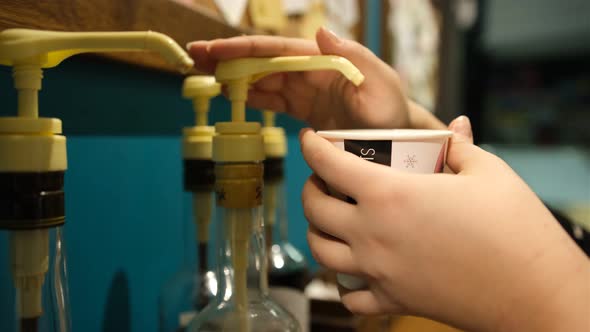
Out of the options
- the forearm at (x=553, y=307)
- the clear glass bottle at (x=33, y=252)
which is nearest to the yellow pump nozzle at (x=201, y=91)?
the clear glass bottle at (x=33, y=252)

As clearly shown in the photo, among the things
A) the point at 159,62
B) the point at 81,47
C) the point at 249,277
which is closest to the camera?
→ the point at 81,47

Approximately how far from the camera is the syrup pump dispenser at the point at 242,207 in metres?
0.40

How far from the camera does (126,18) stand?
0.48 metres

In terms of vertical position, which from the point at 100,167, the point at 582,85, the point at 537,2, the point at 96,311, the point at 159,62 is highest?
the point at 537,2

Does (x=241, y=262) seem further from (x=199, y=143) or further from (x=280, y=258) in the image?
(x=280, y=258)

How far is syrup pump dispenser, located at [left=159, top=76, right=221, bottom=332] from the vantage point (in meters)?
0.52

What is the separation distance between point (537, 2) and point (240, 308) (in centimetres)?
317

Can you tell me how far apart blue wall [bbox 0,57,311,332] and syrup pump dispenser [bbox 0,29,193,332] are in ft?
0.37

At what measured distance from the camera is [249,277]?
1.45 ft

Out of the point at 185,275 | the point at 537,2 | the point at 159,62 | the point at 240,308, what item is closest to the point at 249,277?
the point at 240,308

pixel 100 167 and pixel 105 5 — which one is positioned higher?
pixel 105 5

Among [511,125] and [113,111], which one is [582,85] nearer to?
[511,125]

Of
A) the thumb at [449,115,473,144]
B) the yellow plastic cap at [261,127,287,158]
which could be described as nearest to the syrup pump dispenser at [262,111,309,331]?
the yellow plastic cap at [261,127,287,158]

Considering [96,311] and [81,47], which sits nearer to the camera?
[81,47]
